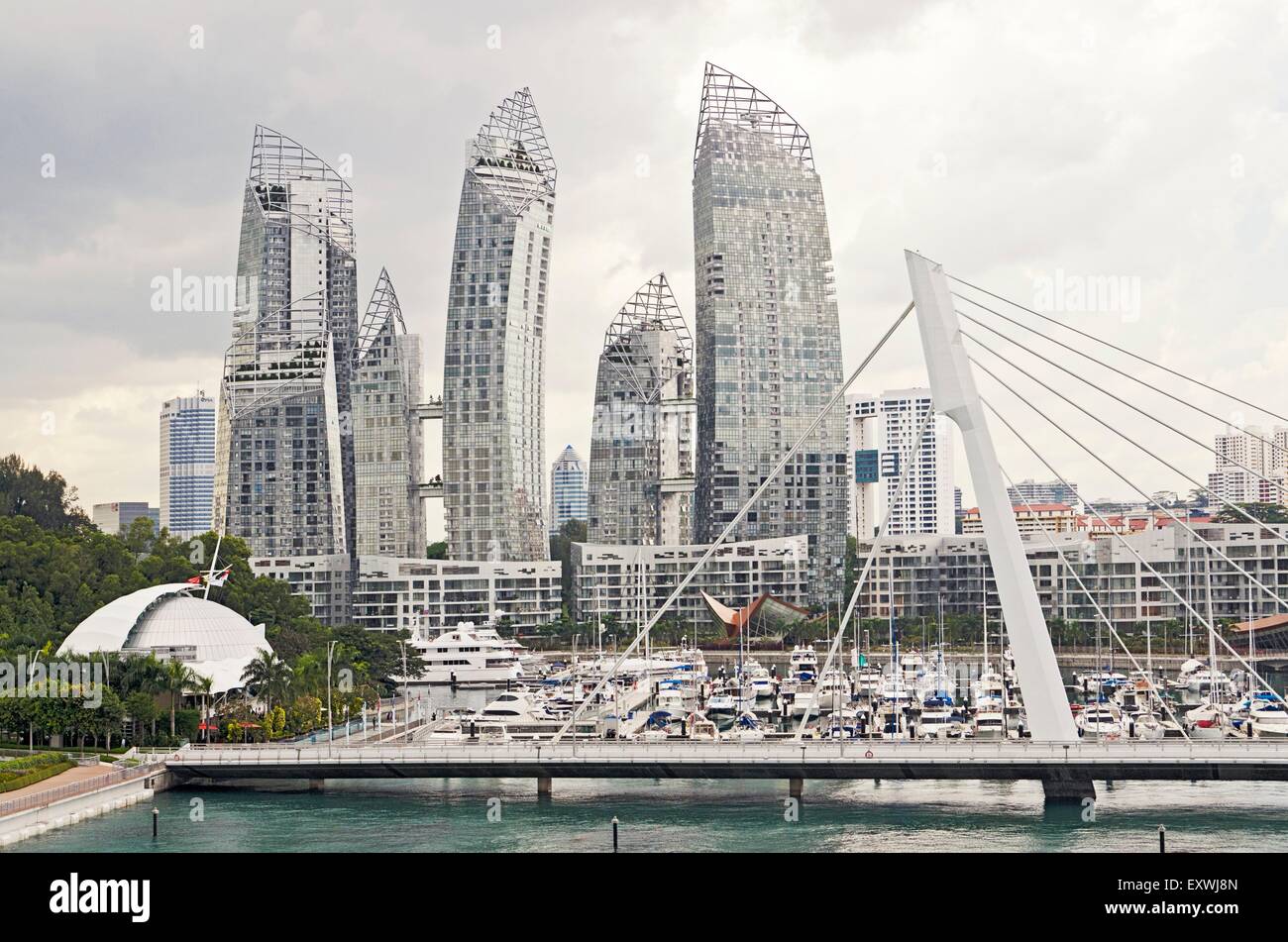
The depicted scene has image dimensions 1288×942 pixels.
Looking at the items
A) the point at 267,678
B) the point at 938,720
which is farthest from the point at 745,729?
the point at 267,678

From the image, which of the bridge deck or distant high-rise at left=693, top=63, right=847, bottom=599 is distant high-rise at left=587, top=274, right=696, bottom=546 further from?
the bridge deck

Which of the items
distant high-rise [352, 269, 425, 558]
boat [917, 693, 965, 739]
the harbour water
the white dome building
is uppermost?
distant high-rise [352, 269, 425, 558]

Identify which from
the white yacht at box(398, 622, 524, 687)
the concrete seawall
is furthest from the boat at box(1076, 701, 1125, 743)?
the white yacht at box(398, 622, 524, 687)

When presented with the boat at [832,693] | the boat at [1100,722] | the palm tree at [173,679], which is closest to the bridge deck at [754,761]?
the palm tree at [173,679]

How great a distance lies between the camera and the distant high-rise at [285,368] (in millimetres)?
110312

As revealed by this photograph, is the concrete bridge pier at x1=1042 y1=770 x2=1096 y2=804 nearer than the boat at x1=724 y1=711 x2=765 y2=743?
Yes

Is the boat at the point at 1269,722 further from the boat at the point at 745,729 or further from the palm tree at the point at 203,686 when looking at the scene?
the palm tree at the point at 203,686

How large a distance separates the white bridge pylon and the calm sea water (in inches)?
119

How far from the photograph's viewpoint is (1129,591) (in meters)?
96.9

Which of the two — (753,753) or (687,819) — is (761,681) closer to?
(753,753)

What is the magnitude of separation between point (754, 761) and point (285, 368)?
76.0 meters

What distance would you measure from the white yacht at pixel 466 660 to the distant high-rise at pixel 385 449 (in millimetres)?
26538

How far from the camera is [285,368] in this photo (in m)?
111

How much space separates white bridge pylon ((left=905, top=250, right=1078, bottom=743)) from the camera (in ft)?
A: 125
